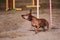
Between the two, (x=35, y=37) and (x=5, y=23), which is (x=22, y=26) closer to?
(x=5, y=23)

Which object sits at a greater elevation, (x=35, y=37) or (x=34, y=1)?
(x=34, y=1)

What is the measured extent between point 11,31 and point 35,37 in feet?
2.02

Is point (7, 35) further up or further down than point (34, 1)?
further down

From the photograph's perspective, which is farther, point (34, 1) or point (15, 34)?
point (34, 1)

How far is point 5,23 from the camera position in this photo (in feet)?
15.0

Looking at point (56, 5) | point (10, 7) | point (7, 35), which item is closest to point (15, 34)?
point (7, 35)

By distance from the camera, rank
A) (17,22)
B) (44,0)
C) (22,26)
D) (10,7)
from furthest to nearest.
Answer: (44,0) < (10,7) < (17,22) < (22,26)

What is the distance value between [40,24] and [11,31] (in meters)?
0.50

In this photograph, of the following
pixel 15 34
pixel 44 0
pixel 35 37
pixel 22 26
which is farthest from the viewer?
pixel 44 0

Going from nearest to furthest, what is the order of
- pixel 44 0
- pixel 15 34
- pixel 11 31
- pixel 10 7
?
pixel 15 34 → pixel 11 31 → pixel 10 7 → pixel 44 0

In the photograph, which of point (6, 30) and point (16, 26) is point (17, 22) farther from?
point (6, 30)

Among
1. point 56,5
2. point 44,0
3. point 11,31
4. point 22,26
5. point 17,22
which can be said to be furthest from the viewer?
point 44,0

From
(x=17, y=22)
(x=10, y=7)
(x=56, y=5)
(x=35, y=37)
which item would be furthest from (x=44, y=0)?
(x=35, y=37)

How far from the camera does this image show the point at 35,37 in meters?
3.38
